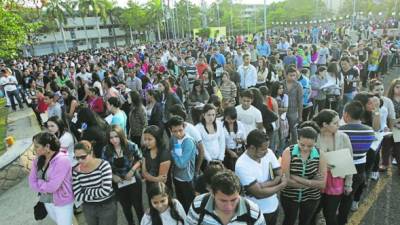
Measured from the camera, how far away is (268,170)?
10.3 ft

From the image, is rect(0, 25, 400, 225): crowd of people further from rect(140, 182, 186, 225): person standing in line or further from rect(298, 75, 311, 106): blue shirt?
rect(298, 75, 311, 106): blue shirt

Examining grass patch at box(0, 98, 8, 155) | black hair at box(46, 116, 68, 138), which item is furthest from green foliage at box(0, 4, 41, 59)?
black hair at box(46, 116, 68, 138)

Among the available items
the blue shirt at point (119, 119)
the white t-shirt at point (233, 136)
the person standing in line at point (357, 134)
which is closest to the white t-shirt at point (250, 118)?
the white t-shirt at point (233, 136)

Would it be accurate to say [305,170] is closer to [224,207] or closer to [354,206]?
[224,207]

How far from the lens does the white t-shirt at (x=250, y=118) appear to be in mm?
4812

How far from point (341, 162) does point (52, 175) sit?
3058 mm

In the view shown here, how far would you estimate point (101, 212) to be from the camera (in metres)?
3.54

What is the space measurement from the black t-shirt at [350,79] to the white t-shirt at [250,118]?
3.91 metres

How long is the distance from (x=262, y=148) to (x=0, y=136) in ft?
23.4

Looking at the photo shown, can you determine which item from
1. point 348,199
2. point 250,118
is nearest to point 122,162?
point 250,118

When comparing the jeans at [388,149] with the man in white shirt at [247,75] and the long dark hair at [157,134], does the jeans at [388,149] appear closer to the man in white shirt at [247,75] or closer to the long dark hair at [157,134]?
the man in white shirt at [247,75]

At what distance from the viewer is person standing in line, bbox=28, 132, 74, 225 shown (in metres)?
3.45

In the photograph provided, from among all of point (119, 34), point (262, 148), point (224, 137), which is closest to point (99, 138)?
point (224, 137)

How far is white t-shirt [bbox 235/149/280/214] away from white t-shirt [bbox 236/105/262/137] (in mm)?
1664
